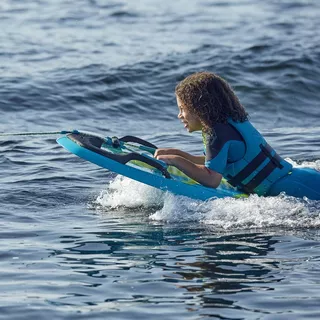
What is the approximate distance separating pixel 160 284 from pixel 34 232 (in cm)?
189

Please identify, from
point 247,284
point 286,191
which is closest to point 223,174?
point 286,191

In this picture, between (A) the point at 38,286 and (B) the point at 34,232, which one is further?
(B) the point at 34,232

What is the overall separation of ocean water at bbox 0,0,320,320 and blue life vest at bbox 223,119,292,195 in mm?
184

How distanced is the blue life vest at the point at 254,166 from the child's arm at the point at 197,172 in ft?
0.91

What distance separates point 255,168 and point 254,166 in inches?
1.0

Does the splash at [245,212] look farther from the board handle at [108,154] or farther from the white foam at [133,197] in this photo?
the white foam at [133,197]

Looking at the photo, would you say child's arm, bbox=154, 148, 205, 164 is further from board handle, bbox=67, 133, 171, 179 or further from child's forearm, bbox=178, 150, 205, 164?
board handle, bbox=67, 133, 171, 179

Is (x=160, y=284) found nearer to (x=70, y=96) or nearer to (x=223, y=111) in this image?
(x=223, y=111)

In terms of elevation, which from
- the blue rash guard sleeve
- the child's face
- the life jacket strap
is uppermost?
the child's face

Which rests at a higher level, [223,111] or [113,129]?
[223,111]

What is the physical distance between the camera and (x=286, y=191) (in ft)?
28.5

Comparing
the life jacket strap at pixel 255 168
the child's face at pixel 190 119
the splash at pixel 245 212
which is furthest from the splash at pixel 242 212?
the child's face at pixel 190 119

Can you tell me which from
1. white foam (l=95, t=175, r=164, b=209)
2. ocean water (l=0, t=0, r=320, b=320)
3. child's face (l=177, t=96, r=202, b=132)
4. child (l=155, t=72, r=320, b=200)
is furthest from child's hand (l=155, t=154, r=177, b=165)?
white foam (l=95, t=175, r=164, b=209)

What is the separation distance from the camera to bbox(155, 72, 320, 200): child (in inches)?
328
